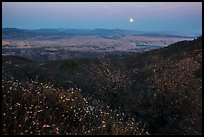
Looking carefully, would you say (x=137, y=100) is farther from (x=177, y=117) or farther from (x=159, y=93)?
(x=177, y=117)

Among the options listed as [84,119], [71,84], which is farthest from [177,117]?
[71,84]

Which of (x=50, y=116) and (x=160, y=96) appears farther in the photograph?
(x=160, y=96)

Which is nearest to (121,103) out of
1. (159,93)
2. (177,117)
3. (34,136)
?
(159,93)

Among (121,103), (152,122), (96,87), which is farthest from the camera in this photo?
(96,87)

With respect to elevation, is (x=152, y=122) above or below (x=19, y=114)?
below

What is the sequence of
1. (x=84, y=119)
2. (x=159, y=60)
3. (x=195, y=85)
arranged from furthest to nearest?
(x=159, y=60), (x=195, y=85), (x=84, y=119)

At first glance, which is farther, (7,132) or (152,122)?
(152,122)

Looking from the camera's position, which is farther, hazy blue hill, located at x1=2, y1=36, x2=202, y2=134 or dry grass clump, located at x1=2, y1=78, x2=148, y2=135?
hazy blue hill, located at x1=2, y1=36, x2=202, y2=134

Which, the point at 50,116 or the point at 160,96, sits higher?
the point at 50,116

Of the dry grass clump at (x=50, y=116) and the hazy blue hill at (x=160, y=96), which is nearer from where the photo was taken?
the dry grass clump at (x=50, y=116)
